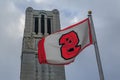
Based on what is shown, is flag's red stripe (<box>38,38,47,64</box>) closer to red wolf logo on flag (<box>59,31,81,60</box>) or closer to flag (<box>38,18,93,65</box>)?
flag (<box>38,18,93,65</box>)

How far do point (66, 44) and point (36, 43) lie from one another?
52785mm

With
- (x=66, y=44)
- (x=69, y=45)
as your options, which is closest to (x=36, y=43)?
(x=66, y=44)

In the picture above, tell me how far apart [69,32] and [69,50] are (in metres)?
1.23

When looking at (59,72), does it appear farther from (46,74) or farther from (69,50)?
(69,50)

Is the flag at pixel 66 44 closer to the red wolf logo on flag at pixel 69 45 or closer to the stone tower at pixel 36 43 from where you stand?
the red wolf logo on flag at pixel 69 45

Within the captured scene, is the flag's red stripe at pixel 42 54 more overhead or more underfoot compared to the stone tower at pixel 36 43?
more underfoot

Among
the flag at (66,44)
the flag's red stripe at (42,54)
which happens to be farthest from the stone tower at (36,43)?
the flag at (66,44)

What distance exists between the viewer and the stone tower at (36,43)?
60656 millimetres

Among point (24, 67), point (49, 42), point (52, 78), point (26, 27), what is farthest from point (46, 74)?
point (49, 42)

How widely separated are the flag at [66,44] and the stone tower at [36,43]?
143 feet

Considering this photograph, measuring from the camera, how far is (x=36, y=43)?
68.9 m

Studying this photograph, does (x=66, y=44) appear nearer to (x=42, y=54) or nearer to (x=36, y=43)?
(x=42, y=54)

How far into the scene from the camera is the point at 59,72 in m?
62.6

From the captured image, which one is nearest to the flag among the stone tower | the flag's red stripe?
the flag's red stripe
